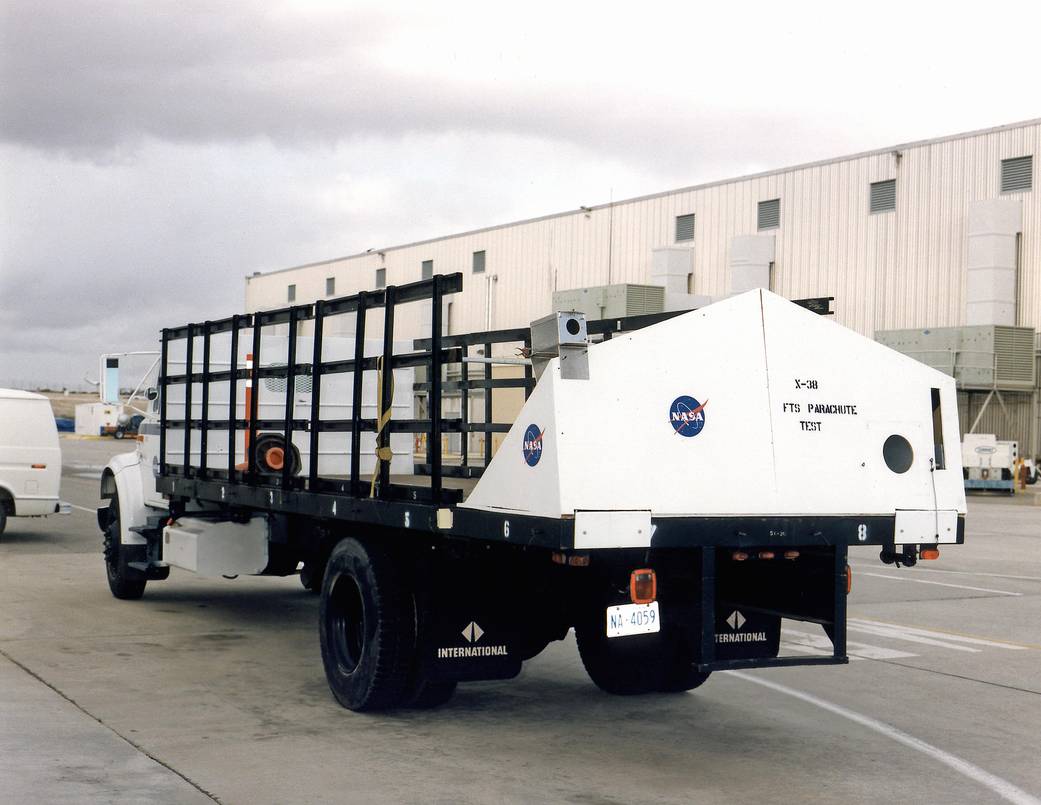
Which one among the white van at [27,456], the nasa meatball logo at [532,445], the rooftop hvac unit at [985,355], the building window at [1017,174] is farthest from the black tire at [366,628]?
the building window at [1017,174]

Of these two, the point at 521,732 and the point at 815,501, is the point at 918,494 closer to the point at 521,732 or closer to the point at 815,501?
the point at 815,501

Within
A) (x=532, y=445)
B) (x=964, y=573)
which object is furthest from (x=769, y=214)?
(x=532, y=445)

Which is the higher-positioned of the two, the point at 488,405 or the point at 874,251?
the point at 874,251

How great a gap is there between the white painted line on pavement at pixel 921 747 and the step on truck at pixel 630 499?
0.74 metres

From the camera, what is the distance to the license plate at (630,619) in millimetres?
6270

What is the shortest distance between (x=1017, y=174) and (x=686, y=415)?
36.2 metres

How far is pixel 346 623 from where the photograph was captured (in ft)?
25.6

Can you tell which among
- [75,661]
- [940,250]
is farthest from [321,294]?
[75,661]

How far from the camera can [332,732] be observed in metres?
7.07

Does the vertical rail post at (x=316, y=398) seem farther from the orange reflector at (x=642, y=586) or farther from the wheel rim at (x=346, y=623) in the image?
the orange reflector at (x=642, y=586)

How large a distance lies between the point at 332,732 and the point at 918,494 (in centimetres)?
347

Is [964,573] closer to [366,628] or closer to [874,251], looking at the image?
[366,628]

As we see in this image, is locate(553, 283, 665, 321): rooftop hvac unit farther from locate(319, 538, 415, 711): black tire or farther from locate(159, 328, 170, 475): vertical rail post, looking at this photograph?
locate(319, 538, 415, 711): black tire

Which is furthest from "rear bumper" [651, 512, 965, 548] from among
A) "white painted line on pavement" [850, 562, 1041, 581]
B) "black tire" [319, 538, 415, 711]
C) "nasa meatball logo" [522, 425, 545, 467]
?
"white painted line on pavement" [850, 562, 1041, 581]
